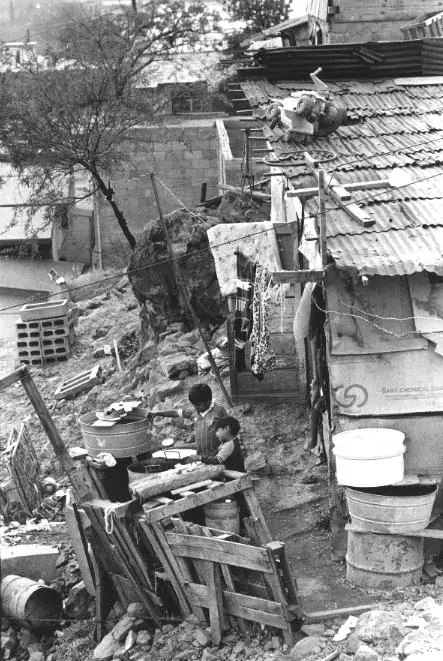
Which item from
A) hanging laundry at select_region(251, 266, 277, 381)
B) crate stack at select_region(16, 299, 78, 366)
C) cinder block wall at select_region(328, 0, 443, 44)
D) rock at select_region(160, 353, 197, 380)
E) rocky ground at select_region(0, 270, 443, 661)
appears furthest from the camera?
crate stack at select_region(16, 299, 78, 366)

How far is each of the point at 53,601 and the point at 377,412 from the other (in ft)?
11.6

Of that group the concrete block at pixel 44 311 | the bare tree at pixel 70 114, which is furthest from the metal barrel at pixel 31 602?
the bare tree at pixel 70 114

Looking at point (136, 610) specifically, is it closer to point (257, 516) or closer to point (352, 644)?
point (257, 516)

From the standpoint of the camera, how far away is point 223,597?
8.08 meters

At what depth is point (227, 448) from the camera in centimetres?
887

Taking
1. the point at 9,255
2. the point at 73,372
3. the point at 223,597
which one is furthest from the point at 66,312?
the point at 223,597

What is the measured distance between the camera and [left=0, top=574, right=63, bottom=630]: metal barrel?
916cm

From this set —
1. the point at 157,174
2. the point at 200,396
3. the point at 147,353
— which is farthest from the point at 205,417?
the point at 157,174

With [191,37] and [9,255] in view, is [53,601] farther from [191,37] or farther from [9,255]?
[191,37]

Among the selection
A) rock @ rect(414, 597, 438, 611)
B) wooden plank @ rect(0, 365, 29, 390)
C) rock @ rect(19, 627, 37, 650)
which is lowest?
rock @ rect(19, 627, 37, 650)

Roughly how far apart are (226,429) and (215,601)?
1569 millimetres

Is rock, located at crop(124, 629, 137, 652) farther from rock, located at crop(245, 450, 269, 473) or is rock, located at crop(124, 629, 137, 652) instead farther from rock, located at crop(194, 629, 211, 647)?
rock, located at crop(245, 450, 269, 473)

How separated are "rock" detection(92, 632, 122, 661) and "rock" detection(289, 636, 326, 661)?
1.87m

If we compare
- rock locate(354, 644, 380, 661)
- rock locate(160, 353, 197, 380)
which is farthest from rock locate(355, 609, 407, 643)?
rock locate(160, 353, 197, 380)
